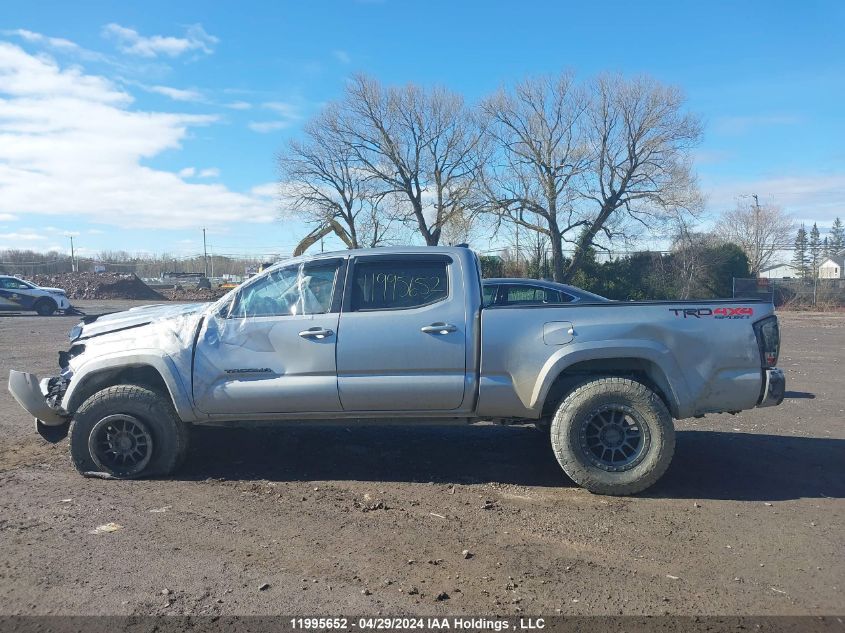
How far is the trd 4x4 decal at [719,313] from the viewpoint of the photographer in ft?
17.9

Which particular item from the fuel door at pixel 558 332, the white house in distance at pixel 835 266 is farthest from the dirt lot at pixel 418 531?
the white house in distance at pixel 835 266

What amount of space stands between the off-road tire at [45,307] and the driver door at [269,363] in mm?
27106

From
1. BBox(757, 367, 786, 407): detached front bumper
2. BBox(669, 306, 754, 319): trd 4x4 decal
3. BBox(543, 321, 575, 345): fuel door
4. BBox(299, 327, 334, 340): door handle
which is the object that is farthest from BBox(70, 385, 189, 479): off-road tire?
BBox(757, 367, 786, 407): detached front bumper

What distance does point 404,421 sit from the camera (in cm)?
567

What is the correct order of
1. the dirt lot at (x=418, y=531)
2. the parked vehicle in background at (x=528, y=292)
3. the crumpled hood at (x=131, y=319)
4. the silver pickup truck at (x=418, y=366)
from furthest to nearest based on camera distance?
the parked vehicle in background at (x=528, y=292), the crumpled hood at (x=131, y=319), the silver pickup truck at (x=418, y=366), the dirt lot at (x=418, y=531)

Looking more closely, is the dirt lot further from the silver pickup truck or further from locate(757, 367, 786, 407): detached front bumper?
locate(757, 367, 786, 407): detached front bumper

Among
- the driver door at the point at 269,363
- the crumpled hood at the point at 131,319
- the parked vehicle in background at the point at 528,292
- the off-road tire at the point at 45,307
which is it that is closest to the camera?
the driver door at the point at 269,363

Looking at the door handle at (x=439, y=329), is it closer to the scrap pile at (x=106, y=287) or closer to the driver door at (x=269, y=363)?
the driver door at (x=269, y=363)

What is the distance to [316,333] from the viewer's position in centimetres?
557

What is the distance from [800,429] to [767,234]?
62.7 meters

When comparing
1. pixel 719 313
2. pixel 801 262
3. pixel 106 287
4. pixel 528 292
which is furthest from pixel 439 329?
pixel 801 262

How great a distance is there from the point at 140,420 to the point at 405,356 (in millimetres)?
2251

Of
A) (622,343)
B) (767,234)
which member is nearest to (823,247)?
(767,234)

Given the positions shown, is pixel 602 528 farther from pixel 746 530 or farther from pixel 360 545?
pixel 360 545
